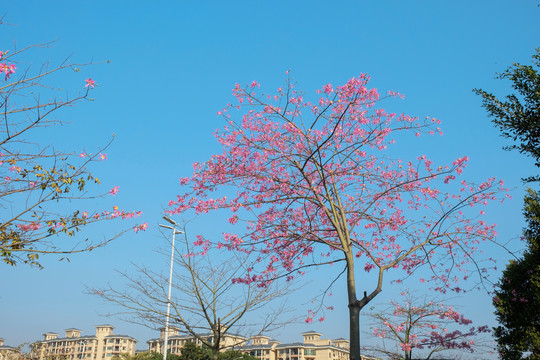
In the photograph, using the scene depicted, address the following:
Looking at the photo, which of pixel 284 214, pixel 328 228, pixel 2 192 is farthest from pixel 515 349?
pixel 2 192

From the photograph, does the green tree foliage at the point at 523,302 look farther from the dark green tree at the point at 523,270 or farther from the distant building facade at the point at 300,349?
the distant building facade at the point at 300,349

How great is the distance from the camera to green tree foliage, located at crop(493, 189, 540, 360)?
42.6 ft

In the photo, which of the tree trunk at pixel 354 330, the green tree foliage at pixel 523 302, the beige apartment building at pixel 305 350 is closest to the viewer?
the tree trunk at pixel 354 330

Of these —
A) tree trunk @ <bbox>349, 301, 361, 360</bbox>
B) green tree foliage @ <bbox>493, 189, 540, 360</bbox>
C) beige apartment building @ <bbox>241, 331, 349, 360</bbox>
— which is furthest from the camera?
beige apartment building @ <bbox>241, 331, 349, 360</bbox>

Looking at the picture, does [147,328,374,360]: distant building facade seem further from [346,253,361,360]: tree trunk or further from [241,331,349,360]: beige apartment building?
[346,253,361,360]: tree trunk

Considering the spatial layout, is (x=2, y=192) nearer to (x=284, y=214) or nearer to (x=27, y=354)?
(x=284, y=214)

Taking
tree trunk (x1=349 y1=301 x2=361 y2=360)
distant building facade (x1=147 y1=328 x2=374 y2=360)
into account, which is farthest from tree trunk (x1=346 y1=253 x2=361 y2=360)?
distant building facade (x1=147 y1=328 x2=374 y2=360)

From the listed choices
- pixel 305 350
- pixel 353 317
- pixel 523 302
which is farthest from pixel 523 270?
pixel 305 350

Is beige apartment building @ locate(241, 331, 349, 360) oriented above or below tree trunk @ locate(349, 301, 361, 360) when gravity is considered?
above


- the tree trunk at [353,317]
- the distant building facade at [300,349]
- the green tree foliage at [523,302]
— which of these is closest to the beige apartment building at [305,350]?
the distant building facade at [300,349]

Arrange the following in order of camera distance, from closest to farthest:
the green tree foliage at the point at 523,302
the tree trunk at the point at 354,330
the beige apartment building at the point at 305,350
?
the tree trunk at the point at 354,330 < the green tree foliage at the point at 523,302 < the beige apartment building at the point at 305,350

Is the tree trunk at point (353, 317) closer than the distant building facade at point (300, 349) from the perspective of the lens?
Yes

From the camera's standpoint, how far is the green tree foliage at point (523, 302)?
511 inches

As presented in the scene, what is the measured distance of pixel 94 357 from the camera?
106 metres
